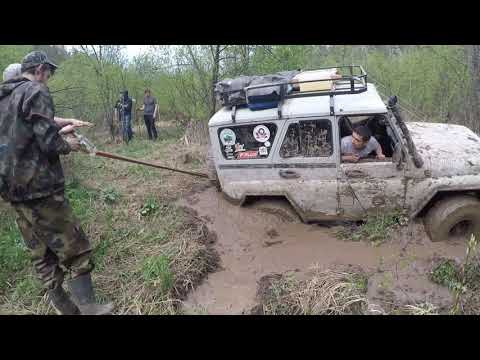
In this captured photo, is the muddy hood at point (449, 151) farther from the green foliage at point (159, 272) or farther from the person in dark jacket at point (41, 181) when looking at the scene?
the person in dark jacket at point (41, 181)

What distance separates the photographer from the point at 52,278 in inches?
125

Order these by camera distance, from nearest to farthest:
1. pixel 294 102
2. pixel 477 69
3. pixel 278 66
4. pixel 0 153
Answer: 1. pixel 0 153
2. pixel 294 102
3. pixel 477 69
4. pixel 278 66

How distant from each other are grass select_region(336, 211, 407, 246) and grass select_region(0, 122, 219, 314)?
5.76 ft

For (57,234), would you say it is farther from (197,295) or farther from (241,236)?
(241,236)

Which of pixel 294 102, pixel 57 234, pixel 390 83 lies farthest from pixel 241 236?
pixel 390 83

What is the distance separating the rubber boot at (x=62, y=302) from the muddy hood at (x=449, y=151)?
3.99 metres

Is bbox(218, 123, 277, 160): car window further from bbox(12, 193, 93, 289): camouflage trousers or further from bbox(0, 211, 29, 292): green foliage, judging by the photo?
bbox(0, 211, 29, 292): green foliage

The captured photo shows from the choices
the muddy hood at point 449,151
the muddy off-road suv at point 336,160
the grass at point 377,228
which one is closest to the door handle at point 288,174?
the muddy off-road suv at point 336,160

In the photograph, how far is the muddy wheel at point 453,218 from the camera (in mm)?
3727

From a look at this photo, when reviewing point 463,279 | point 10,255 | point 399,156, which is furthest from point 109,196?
point 463,279

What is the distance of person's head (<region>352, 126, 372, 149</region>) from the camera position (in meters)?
3.90

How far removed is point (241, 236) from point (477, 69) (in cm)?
694

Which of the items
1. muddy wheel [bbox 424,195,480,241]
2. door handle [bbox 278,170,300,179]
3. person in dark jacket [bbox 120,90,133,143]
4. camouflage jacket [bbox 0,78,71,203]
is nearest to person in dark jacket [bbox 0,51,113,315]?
camouflage jacket [bbox 0,78,71,203]

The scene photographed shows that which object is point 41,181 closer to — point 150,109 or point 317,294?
point 317,294
